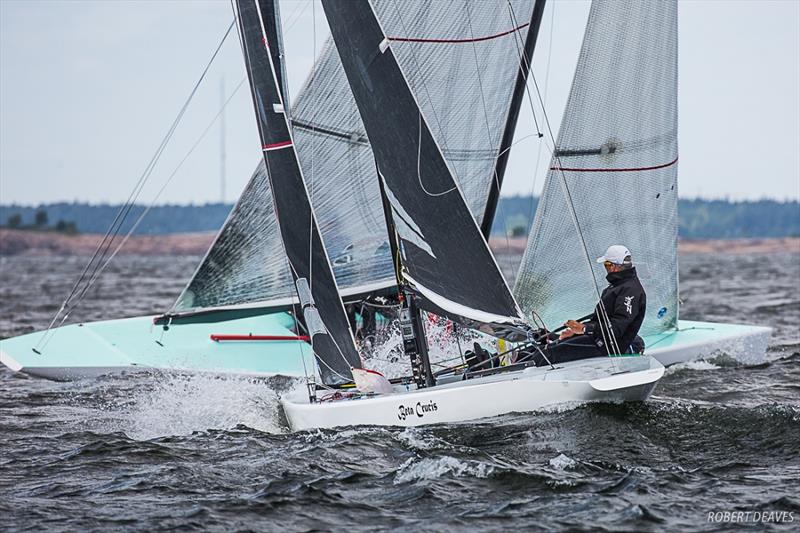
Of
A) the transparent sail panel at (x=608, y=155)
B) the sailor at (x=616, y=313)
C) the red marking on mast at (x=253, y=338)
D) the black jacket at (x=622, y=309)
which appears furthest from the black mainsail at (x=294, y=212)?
the red marking on mast at (x=253, y=338)

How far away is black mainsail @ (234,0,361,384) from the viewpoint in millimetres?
8898

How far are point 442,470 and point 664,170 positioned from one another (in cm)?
569

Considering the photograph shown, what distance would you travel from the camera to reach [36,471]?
789 centimetres

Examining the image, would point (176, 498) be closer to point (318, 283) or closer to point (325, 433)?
point (325, 433)

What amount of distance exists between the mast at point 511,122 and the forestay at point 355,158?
0.24 feet

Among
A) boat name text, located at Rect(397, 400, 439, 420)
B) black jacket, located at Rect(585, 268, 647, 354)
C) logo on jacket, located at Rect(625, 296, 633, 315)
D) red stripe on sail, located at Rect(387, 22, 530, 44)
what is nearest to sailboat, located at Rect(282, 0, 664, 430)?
boat name text, located at Rect(397, 400, 439, 420)

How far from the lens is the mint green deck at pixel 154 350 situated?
41.0 feet

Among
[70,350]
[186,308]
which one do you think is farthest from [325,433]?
[70,350]

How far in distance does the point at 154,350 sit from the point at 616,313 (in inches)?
259

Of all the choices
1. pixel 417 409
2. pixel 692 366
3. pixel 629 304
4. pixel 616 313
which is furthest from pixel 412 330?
pixel 692 366

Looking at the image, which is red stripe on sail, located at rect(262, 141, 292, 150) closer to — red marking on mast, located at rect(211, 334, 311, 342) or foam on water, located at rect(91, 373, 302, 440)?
foam on water, located at rect(91, 373, 302, 440)

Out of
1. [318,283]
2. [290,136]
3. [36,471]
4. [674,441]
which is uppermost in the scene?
[290,136]

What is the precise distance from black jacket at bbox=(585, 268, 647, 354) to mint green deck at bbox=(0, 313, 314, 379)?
4.09m

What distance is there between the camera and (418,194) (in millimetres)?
8539
